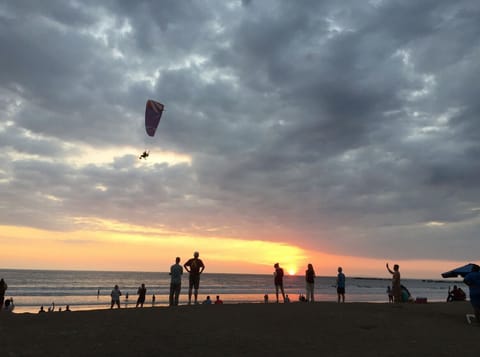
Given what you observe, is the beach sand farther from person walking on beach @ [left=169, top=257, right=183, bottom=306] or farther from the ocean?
the ocean

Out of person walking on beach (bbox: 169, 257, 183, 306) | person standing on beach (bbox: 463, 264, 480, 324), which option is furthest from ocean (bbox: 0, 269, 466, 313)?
person standing on beach (bbox: 463, 264, 480, 324)

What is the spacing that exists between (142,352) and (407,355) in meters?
6.29

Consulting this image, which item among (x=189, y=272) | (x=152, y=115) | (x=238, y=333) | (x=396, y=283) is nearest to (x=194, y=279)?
(x=189, y=272)

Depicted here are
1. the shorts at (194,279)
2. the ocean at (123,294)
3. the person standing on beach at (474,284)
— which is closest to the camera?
the person standing on beach at (474,284)

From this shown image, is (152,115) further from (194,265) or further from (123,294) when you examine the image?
(123,294)

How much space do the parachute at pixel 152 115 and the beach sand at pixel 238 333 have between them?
9172mm

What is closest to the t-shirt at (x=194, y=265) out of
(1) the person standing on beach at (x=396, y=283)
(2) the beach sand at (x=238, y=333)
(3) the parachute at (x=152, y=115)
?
(2) the beach sand at (x=238, y=333)

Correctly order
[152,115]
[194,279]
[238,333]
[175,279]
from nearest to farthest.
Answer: [238,333] → [194,279] → [175,279] → [152,115]

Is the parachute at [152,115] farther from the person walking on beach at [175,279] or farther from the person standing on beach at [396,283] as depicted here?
the person standing on beach at [396,283]

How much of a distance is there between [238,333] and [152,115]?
12.5 metres

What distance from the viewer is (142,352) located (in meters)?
9.16

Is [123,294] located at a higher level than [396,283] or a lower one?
lower

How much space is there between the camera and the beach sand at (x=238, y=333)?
9539mm

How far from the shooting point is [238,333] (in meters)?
11.4
